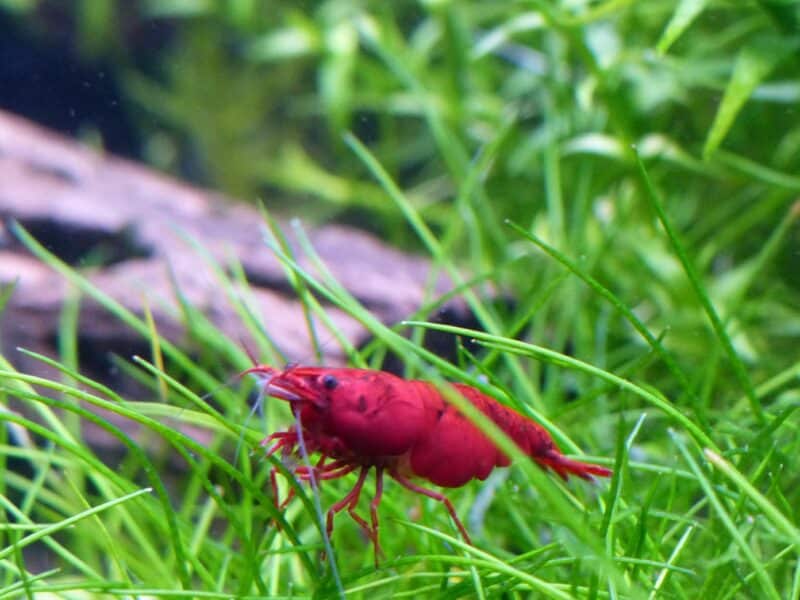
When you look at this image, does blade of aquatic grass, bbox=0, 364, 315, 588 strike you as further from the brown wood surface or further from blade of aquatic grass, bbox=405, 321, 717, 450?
the brown wood surface

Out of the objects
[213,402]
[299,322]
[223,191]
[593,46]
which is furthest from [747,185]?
[223,191]

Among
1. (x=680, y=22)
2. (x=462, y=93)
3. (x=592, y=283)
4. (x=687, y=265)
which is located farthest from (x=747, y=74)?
(x=462, y=93)

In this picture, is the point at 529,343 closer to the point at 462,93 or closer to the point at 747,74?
Answer: the point at 747,74

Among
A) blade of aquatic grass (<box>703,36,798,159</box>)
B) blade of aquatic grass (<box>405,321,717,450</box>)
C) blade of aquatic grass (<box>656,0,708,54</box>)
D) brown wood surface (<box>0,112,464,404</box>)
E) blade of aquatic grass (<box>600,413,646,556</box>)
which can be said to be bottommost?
brown wood surface (<box>0,112,464,404</box>)

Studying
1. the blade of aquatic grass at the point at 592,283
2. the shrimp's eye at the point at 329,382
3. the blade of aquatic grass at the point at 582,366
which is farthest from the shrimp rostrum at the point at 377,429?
the blade of aquatic grass at the point at 592,283

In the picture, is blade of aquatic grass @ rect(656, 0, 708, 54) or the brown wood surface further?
the brown wood surface

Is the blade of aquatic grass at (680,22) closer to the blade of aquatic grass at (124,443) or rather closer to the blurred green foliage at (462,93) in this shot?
the blurred green foliage at (462,93)

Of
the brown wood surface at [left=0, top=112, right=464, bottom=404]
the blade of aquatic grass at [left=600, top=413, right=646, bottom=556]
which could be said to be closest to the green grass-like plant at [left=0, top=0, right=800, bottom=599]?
the blade of aquatic grass at [left=600, top=413, right=646, bottom=556]

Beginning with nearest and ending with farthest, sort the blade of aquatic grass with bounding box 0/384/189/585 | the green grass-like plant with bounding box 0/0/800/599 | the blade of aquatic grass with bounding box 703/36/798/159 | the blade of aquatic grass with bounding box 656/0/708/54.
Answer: the blade of aquatic grass with bounding box 0/384/189/585 → the green grass-like plant with bounding box 0/0/800/599 → the blade of aquatic grass with bounding box 656/0/708/54 → the blade of aquatic grass with bounding box 703/36/798/159
